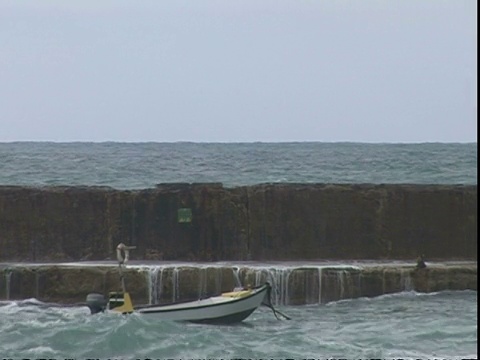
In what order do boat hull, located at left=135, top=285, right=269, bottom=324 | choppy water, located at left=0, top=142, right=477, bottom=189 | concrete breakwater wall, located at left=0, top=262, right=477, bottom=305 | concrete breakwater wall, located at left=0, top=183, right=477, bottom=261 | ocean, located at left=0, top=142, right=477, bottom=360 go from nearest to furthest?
ocean, located at left=0, top=142, right=477, bottom=360
boat hull, located at left=135, top=285, right=269, bottom=324
concrete breakwater wall, located at left=0, top=262, right=477, bottom=305
concrete breakwater wall, located at left=0, top=183, right=477, bottom=261
choppy water, located at left=0, top=142, right=477, bottom=189

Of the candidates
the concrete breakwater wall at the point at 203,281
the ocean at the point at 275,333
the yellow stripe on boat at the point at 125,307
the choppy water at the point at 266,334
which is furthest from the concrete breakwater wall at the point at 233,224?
the yellow stripe on boat at the point at 125,307

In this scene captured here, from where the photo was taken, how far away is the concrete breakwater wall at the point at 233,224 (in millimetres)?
20750

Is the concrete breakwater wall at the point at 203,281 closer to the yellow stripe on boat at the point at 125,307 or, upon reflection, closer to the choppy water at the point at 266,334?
the choppy water at the point at 266,334

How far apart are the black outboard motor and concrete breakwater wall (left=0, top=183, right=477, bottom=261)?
3691mm

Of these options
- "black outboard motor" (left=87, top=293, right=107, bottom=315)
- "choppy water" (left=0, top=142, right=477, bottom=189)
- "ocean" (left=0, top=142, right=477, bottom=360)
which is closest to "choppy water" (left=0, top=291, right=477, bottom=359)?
"ocean" (left=0, top=142, right=477, bottom=360)

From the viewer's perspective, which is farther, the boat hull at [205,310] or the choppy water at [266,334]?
the boat hull at [205,310]

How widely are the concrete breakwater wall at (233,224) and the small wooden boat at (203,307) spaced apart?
3.77m

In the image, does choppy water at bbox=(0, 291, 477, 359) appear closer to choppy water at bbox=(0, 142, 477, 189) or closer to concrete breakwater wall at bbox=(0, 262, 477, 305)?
concrete breakwater wall at bbox=(0, 262, 477, 305)

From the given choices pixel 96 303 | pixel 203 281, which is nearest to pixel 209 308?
pixel 96 303

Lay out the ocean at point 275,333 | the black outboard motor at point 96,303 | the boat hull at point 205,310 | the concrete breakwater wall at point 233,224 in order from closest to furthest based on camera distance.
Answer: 1. the ocean at point 275,333
2. the boat hull at point 205,310
3. the black outboard motor at point 96,303
4. the concrete breakwater wall at point 233,224

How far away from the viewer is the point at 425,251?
68.3 feet

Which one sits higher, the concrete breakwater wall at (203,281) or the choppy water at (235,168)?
the choppy water at (235,168)

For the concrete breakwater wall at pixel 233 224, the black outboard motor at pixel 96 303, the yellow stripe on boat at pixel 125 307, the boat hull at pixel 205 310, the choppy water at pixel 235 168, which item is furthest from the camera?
the choppy water at pixel 235 168

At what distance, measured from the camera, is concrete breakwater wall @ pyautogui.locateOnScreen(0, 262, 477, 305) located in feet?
61.2
